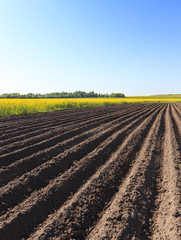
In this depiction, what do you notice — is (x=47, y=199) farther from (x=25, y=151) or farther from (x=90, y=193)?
(x=25, y=151)

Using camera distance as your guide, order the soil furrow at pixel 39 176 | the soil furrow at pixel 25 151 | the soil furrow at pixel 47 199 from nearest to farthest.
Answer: the soil furrow at pixel 47 199 → the soil furrow at pixel 39 176 → the soil furrow at pixel 25 151

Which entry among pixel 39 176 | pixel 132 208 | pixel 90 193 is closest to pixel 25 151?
pixel 39 176

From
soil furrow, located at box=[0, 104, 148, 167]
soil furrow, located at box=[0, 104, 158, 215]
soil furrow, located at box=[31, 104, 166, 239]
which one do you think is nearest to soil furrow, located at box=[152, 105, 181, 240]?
soil furrow, located at box=[31, 104, 166, 239]

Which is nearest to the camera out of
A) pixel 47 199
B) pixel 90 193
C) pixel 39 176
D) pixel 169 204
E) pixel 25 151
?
pixel 169 204

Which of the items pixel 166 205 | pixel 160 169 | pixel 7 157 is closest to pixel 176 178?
pixel 160 169

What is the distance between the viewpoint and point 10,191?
3592mm

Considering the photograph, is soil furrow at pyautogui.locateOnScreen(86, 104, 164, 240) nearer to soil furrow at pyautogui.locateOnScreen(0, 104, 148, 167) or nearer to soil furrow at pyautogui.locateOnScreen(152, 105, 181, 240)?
soil furrow at pyautogui.locateOnScreen(152, 105, 181, 240)

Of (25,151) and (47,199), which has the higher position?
(25,151)

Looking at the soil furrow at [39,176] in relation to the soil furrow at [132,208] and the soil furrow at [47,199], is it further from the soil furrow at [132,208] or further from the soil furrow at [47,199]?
the soil furrow at [132,208]

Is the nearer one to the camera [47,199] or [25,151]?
[47,199]

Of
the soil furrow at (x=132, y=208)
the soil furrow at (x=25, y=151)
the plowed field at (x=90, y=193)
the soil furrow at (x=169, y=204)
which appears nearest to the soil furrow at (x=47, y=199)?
the plowed field at (x=90, y=193)

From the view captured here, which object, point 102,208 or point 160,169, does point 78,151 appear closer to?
point 160,169

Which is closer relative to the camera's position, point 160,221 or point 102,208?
point 160,221

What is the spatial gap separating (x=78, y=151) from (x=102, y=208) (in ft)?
9.81
